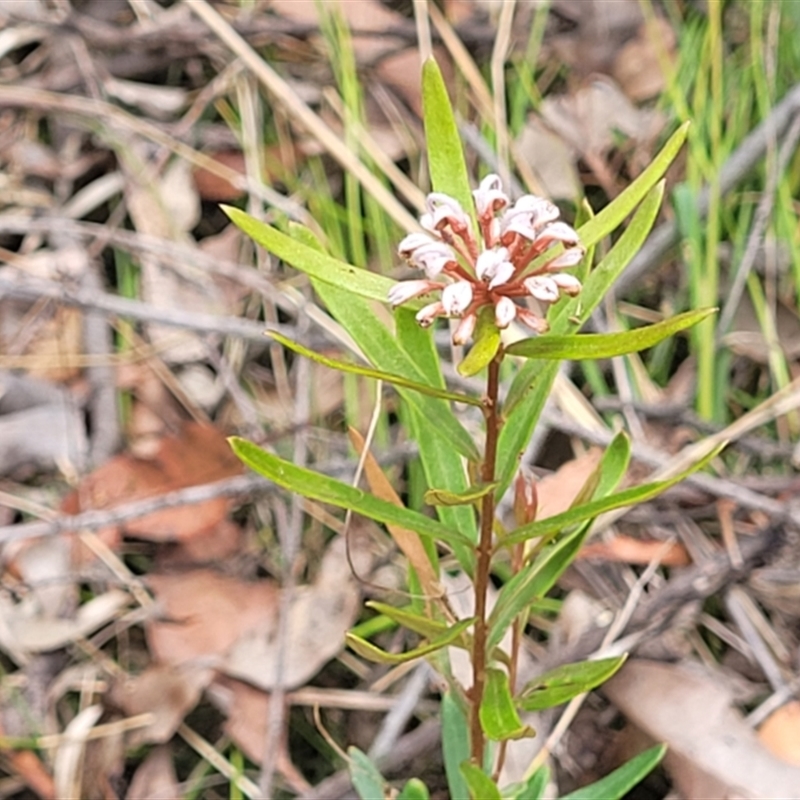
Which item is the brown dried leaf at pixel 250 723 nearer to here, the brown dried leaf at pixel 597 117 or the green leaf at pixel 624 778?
the green leaf at pixel 624 778

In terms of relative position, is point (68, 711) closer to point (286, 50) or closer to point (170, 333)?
point (170, 333)

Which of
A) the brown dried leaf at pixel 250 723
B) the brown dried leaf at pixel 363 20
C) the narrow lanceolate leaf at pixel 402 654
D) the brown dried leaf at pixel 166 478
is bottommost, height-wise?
the brown dried leaf at pixel 250 723

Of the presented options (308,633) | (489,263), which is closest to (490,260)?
(489,263)

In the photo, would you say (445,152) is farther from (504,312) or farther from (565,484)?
(565,484)

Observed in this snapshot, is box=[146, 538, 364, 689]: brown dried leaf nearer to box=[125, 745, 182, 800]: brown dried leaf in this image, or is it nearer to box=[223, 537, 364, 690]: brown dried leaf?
box=[223, 537, 364, 690]: brown dried leaf

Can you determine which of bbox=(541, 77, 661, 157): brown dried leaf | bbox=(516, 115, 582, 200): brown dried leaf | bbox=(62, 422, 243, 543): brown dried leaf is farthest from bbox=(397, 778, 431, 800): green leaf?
bbox=(541, 77, 661, 157): brown dried leaf

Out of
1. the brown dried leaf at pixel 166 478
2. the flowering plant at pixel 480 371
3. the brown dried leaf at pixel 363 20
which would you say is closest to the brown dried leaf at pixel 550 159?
the brown dried leaf at pixel 363 20
